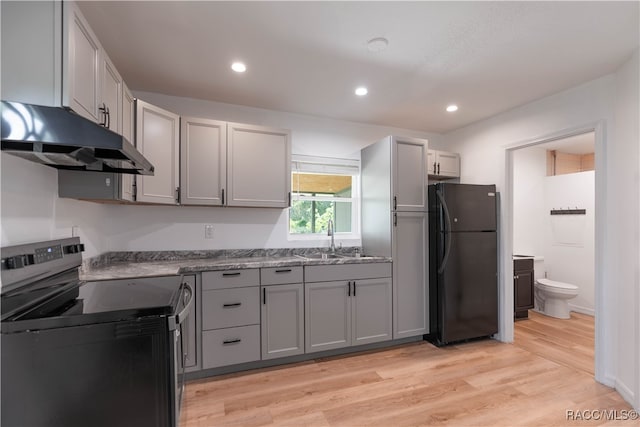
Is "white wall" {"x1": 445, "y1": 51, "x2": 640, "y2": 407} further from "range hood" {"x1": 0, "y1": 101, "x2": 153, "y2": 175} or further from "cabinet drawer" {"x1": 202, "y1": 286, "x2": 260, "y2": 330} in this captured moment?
"range hood" {"x1": 0, "y1": 101, "x2": 153, "y2": 175}

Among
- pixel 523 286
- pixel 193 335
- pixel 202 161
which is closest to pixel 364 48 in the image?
pixel 202 161

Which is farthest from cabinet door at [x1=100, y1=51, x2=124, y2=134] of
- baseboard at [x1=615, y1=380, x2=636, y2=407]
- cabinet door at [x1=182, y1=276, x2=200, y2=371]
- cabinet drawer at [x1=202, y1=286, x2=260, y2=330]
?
baseboard at [x1=615, y1=380, x2=636, y2=407]

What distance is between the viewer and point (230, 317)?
250 cm

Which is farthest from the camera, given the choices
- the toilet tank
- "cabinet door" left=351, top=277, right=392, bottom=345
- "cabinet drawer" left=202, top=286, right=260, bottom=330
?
the toilet tank

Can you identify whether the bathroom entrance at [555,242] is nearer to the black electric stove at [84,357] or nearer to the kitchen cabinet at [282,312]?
the kitchen cabinet at [282,312]

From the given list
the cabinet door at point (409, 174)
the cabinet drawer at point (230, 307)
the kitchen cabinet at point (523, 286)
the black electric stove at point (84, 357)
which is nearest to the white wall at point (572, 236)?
the kitchen cabinet at point (523, 286)

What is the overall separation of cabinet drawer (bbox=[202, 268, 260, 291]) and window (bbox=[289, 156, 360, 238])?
902mm

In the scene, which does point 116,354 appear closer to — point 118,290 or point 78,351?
point 78,351

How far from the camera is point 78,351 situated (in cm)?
117

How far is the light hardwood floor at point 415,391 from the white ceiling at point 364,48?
2.49 metres

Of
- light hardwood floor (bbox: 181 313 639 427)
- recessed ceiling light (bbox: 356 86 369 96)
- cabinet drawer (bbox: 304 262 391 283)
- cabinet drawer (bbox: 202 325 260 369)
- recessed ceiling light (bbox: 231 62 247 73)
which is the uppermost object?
recessed ceiling light (bbox: 231 62 247 73)

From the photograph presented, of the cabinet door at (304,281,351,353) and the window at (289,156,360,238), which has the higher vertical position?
the window at (289,156,360,238)

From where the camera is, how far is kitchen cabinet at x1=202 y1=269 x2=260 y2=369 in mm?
2432

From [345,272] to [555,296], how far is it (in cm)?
309
